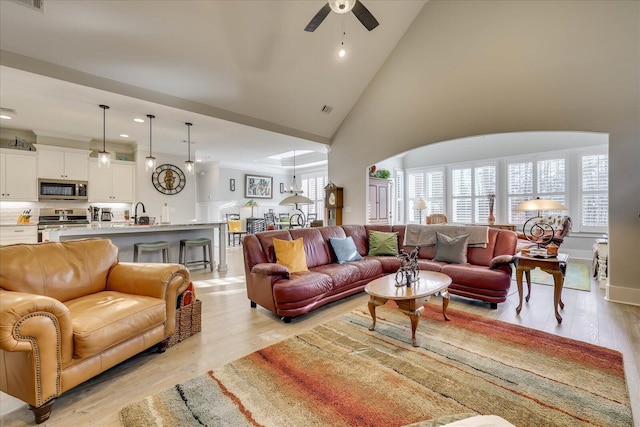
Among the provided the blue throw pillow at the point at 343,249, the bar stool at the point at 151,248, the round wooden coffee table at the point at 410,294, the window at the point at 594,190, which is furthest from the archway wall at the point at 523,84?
the bar stool at the point at 151,248

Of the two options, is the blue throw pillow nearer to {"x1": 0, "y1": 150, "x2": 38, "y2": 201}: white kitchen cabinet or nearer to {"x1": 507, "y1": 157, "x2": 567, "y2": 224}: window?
{"x1": 507, "y1": 157, "x2": 567, "y2": 224}: window

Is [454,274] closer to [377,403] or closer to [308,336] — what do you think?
[308,336]

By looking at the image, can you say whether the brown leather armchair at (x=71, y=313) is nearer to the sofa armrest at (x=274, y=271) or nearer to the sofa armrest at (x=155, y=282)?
the sofa armrest at (x=155, y=282)

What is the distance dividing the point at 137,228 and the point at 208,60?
2.70 meters

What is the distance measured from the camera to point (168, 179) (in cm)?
687

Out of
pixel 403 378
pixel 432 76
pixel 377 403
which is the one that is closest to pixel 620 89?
pixel 432 76

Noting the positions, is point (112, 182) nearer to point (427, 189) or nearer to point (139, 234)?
point (139, 234)

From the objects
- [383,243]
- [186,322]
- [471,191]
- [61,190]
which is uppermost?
[471,191]

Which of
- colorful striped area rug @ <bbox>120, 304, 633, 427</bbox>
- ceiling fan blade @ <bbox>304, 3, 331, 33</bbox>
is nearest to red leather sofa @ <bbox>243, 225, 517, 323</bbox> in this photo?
colorful striped area rug @ <bbox>120, 304, 633, 427</bbox>

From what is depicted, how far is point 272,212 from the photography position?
427 inches

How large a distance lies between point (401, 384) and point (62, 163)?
7211 mm

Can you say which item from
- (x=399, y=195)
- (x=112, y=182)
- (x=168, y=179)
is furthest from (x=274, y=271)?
(x=399, y=195)

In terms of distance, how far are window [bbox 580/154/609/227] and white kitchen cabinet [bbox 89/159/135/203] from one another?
1021cm

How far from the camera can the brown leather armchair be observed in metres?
1.56
